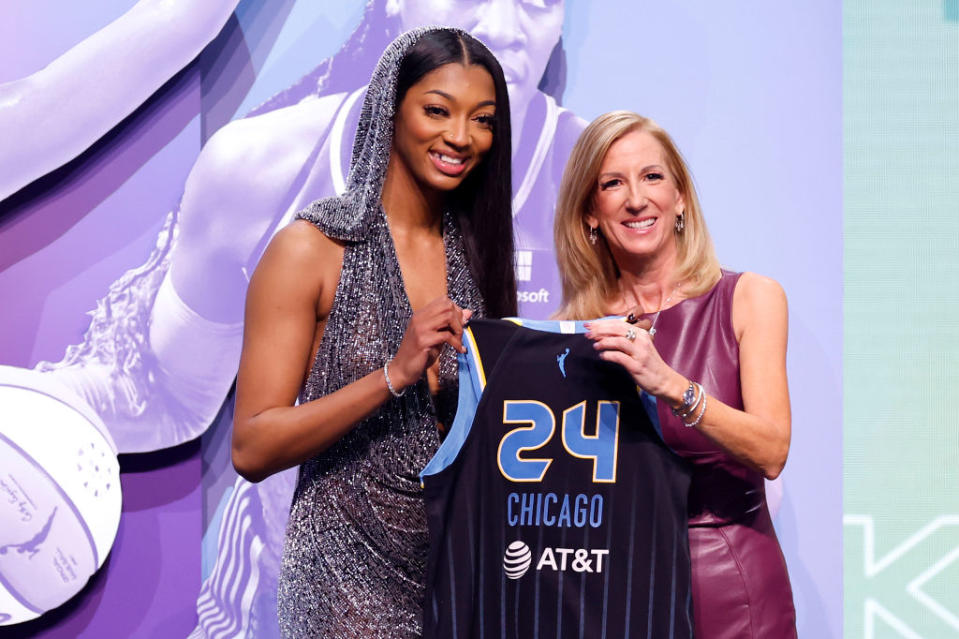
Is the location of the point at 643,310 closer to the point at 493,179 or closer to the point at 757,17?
the point at 493,179

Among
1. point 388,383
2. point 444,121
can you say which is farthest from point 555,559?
point 444,121

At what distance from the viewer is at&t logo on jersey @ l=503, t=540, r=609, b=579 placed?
1.64m

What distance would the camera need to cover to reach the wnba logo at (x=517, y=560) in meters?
1.66

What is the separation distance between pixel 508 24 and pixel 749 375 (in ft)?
5.43

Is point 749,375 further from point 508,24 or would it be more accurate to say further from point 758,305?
point 508,24

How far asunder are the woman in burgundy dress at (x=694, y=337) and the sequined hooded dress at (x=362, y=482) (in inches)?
16.0

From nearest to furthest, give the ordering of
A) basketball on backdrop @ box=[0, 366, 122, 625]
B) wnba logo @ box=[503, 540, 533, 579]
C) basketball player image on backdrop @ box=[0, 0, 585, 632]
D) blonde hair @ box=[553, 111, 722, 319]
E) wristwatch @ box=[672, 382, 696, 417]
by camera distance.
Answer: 1. wristwatch @ box=[672, 382, 696, 417]
2. wnba logo @ box=[503, 540, 533, 579]
3. blonde hair @ box=[553, 111, 722, 319]
4. basketball on backdrop @ box=[0, 366, 122, 625]
5. basketball player image on backdrop @ box=[0, 0, 585, 632]

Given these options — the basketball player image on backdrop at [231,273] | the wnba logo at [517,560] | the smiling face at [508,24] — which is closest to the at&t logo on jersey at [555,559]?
the wnba logo at [517,560]

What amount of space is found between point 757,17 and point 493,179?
5.22 feet

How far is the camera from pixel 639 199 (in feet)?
6.09

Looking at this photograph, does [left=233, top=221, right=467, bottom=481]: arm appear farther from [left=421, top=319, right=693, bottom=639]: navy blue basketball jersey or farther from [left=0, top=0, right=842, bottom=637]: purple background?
[left=0, top=0, right=842, bottom=637]: purple background

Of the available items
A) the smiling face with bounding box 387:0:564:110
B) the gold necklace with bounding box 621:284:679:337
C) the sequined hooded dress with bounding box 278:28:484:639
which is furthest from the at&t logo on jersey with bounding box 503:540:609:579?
the smiling face with bounding box 387:0:564:110

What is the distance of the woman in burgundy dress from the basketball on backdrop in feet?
5.49

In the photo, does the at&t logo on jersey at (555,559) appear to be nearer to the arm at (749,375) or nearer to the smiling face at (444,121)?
the arm at (749,375)
